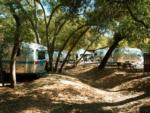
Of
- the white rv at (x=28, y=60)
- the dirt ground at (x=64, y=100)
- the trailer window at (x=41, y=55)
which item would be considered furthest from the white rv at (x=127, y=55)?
the dirt ground at (x=64, y=100)

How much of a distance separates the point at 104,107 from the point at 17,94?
369 centimetres

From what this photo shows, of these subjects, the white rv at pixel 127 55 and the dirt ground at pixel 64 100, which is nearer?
the dirt ground at pixel 64 100

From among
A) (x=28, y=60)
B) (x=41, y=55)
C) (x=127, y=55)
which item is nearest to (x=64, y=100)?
(x=28, y=60)

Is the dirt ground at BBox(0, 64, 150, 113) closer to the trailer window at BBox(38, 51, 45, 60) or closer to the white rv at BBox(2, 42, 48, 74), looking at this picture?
the white rv at BBox(2, 42, 48, 74)

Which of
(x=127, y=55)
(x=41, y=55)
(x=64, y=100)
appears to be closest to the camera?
(x=64, y=100)

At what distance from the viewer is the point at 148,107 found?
13.9m

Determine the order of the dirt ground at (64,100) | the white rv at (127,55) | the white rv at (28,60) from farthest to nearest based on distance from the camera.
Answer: the white rv at (127,55) → the white rv at (28,60) → the dirt ground at (64,100)

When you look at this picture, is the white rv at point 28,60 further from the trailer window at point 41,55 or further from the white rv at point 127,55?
the white rv at point 127,55

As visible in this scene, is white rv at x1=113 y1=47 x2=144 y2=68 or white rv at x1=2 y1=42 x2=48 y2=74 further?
white rv at x1=113 y1=47 x2=144 y2=68

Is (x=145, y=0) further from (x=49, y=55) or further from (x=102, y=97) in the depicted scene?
(x=49, y=55)

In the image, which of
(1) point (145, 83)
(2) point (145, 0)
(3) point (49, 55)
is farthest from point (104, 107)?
(3) point (49, 55)

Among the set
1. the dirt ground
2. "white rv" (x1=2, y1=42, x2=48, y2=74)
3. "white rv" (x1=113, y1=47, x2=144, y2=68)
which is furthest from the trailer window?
"white rv" (x1=113, y1=47, x2=144, y2=68)

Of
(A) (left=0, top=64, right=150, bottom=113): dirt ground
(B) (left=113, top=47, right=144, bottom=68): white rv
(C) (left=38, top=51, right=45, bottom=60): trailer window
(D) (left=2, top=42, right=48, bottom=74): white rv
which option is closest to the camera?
(A) (left=0, top=64, right=150, bottom=113): dirt ground

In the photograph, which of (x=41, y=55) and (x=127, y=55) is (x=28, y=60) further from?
(x=127, y=55)
